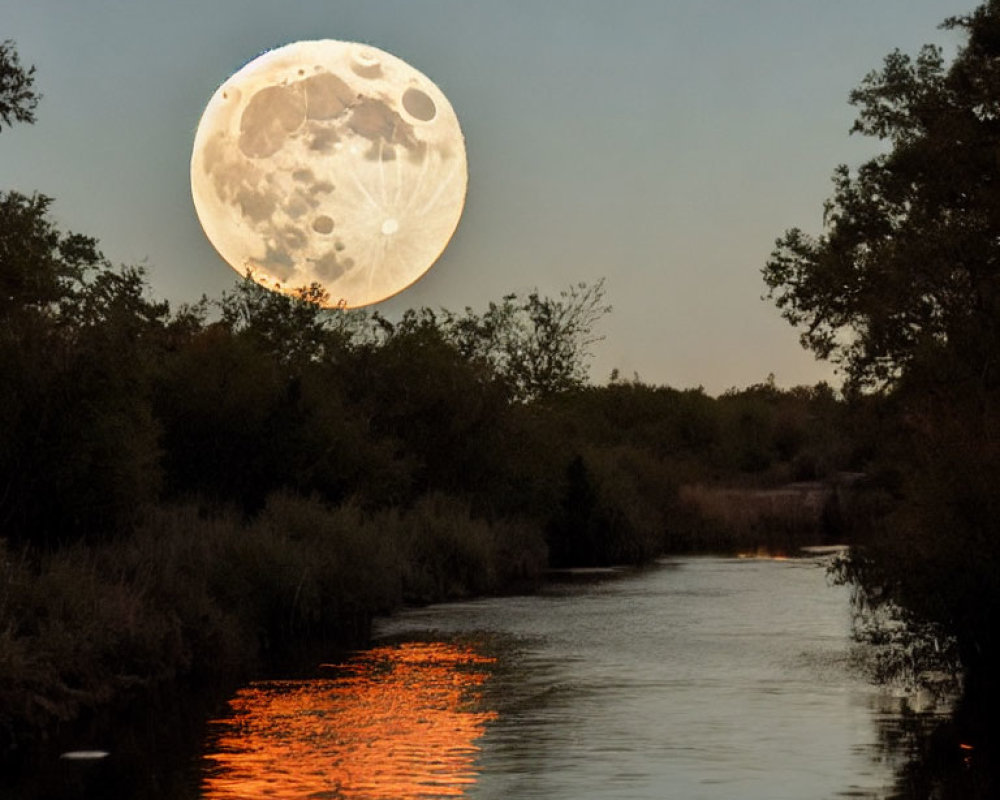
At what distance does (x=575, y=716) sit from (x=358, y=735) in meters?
3.21

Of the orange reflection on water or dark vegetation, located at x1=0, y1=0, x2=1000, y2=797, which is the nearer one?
the orange reflection on water

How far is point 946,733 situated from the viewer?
69.2ft

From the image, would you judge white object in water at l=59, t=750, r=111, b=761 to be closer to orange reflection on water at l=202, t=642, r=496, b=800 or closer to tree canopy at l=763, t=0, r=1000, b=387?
orange reflection on water at l=202, t=642, r=496, b=800

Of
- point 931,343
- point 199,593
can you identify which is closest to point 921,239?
point 931,343

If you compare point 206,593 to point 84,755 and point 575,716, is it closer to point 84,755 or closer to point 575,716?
point 575,716

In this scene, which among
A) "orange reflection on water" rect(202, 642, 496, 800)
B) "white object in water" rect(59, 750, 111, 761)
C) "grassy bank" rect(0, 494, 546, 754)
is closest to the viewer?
"orange reflection on water" rect(202, 642, 496, 800)

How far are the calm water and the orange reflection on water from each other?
1.2 inches

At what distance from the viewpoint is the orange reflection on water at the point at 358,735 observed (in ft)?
58.9

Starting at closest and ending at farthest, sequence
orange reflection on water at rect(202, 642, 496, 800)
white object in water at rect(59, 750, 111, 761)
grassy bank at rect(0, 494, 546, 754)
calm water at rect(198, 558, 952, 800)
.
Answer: orange reflection on water at rect(202, 642, 496, 800) < calm water at rect(198, 558, 952, 800) < white object in water at rect(59, 750, 111, 761) < grassy bank at rect(0, 494, 546, 754)

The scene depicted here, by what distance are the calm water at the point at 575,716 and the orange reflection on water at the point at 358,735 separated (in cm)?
3

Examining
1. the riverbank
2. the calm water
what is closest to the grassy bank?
the riverbank

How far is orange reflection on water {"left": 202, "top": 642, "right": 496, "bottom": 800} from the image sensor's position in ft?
58.9

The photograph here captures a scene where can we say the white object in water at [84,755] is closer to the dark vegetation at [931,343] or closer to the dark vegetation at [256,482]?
the dark vegetation at [256,482]

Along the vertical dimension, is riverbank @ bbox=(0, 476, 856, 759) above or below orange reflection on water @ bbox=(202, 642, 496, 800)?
above
